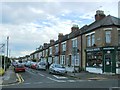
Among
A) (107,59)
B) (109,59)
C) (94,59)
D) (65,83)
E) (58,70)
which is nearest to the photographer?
(65,83)

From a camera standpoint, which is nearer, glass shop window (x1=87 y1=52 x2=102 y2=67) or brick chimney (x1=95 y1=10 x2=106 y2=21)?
glass shop window (x1=87 y1=52 x2=102 y2=67)

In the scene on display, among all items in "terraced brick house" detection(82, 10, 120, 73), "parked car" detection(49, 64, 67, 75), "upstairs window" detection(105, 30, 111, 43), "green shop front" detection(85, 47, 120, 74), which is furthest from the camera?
"upstairs window" detection(105, 30, 111, 43)

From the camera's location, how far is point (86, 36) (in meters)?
40.7

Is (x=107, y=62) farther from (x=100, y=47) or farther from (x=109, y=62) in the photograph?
(x=100, y=47)

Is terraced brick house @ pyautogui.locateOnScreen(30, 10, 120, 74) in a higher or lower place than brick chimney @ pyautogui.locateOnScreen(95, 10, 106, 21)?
lower

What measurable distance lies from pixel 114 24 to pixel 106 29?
1.21 m

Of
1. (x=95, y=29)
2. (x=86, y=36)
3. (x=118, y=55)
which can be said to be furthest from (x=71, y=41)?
(x=118, y=55)

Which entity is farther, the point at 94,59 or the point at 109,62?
the point at 94,59

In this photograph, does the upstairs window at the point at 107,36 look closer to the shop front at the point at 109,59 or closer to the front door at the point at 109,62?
the shop front at the point at 109,59

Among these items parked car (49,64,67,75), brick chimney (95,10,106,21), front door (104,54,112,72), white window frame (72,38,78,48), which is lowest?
parked car (49,64,67,75)

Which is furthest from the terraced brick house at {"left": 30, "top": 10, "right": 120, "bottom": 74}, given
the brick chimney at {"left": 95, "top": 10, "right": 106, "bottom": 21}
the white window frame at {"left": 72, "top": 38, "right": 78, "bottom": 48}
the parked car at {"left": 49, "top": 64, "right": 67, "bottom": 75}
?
the parked car at {"left": 49, "top": 64, "right": 67, "bottom": 75}

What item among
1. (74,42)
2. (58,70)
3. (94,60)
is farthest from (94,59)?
(74,42)

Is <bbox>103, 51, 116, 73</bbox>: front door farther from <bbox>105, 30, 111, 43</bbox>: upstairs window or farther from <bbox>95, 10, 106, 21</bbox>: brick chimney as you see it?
<bbox>95, 10, 106, 21</bbox>: brick chimney

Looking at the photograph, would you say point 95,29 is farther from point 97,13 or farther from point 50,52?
point 50,52
